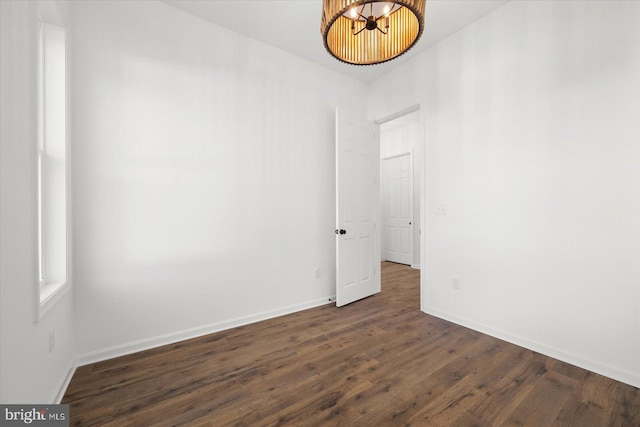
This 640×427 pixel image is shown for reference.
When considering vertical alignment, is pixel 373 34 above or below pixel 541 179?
above

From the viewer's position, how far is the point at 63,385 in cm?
179

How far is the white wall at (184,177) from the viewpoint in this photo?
2.16 m

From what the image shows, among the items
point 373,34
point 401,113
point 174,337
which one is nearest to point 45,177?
point 174,337

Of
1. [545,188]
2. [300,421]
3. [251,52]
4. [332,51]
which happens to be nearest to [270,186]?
[251,52]

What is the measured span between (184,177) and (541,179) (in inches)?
125

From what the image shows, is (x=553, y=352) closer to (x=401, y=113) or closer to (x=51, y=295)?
(x=401, y=113)

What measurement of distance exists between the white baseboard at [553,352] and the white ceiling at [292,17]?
10.0 feet

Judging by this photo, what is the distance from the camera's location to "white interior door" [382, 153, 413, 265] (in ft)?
19.6

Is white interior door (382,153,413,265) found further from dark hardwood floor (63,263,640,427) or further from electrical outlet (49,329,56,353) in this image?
electrical outlet (49,329,56,353)

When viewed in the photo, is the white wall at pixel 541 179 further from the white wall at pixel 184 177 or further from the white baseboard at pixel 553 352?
the white wall at pixel 184 177

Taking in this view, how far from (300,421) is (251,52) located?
11.0 feet

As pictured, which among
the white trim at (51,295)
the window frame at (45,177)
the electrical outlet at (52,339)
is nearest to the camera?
the white trim at (51,295)

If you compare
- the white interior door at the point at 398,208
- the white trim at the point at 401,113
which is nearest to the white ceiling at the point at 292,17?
the white trim at the point at 401,113

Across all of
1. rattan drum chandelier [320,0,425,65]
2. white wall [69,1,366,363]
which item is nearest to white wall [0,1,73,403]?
white wall [69,1,366,363]
